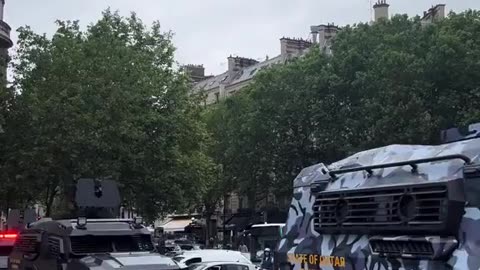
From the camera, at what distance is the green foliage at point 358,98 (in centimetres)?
2655

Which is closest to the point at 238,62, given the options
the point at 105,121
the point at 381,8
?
the point at 381,8

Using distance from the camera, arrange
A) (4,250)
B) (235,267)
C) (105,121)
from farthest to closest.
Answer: (105,121)
(235,267)
(4,250)

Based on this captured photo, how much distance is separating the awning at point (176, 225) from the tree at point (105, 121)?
94.3ft

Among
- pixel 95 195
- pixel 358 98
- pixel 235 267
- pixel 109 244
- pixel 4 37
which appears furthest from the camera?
pixel 4 37

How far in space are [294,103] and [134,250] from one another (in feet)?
75.9

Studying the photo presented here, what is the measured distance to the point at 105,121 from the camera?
23812mm

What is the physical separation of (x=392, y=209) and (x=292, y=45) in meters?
53.6

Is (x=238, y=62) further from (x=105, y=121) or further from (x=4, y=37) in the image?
(x=105, y=121)

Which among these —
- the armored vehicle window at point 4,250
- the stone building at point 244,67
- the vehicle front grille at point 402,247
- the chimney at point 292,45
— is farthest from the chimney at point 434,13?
the vehicle front grille at point 402,247

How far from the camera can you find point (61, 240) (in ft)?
36.0

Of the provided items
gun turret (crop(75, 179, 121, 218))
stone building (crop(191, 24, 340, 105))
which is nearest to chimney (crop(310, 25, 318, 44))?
stone building (crop(191, 24, 340, 105))

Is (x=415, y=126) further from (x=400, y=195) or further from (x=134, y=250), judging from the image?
(x=400, y=195)

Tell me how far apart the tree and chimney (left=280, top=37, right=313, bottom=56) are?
28.4 m

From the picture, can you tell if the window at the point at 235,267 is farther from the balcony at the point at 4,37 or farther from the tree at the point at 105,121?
the balcony at the point at 4,37
